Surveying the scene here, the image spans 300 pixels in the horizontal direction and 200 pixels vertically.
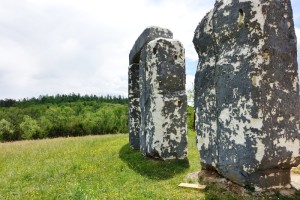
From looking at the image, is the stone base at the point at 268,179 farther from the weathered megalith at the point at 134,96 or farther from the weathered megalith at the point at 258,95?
the weathered megalith at the point at 134,96

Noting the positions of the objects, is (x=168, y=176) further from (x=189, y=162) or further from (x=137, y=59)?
(x=137, y=59)

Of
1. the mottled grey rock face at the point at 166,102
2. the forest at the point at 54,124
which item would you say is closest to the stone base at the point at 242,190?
the mottled grey rock face at the point at 166,102

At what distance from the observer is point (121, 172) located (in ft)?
40.9

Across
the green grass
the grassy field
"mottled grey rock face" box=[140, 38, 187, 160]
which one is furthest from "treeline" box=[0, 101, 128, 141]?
"mottled grey rock face" box=[140, 38, 187, 160]

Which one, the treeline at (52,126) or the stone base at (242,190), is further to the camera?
the treeline at (52,126)

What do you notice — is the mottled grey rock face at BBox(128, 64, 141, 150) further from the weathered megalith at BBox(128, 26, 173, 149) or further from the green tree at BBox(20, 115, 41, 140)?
the green tree at BBox(20, 115, 41, 140)

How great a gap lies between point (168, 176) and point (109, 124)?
47.7 metres

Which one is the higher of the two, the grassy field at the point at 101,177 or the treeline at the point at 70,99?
the treeline at the point at 70,99

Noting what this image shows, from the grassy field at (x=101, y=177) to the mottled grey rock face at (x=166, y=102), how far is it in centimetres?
64

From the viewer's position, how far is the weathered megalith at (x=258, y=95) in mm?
7820

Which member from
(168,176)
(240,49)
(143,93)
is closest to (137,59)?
(143,93)

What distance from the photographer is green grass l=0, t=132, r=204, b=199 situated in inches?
360

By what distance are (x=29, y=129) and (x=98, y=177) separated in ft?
149

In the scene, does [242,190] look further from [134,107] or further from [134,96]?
[134,96]
